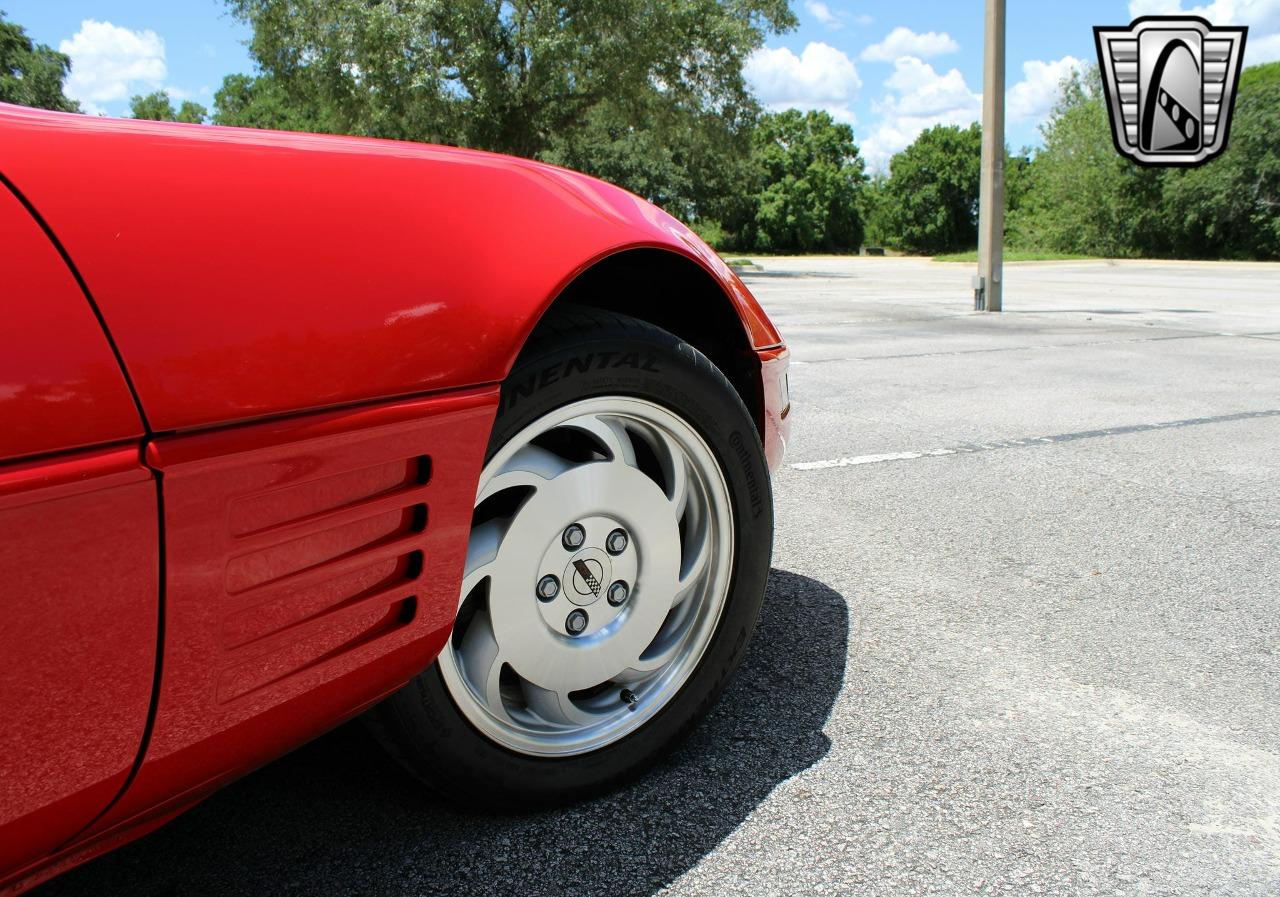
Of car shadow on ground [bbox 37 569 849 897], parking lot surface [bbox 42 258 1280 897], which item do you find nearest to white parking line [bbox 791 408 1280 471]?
parking lot surface [bbox 42 258 1280 897]

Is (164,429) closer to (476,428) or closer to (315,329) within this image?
(315,329)

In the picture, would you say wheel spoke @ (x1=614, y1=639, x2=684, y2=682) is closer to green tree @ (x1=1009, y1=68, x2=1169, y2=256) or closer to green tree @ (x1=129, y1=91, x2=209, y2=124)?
green tree @ (x1=1009, y1=68, x2=1169, y2=256)

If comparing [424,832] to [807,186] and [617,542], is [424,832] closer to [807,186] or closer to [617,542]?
[617,542]

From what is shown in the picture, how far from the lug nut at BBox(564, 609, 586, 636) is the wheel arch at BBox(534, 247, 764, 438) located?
1.83 feet

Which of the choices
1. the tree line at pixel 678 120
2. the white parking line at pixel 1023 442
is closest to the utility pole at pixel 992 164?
the white parking line at pixel 1023 442

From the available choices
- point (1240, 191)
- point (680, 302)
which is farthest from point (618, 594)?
point (1240, 191)

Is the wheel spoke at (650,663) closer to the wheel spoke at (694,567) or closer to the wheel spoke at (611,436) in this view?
the wheel spoke at (694,567)

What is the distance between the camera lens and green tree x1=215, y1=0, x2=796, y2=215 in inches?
867

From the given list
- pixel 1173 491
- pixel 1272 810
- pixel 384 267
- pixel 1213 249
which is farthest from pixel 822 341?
pixel 1213 249

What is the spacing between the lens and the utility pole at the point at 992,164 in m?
11.3

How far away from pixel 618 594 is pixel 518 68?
2358cm

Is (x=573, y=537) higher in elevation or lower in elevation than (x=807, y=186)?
lower

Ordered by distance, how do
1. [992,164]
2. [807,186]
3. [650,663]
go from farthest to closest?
[807,186], [992,164], [650,663]

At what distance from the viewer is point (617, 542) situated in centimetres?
182
